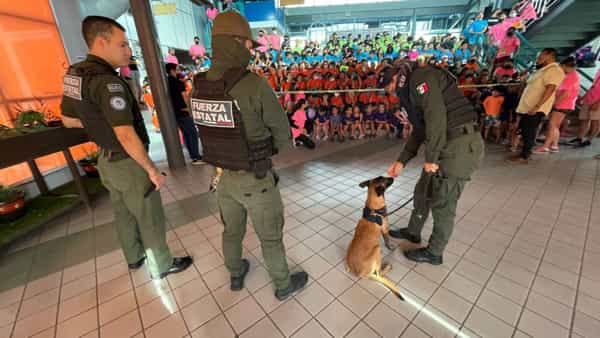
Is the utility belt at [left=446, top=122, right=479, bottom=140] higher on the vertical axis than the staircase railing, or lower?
lower

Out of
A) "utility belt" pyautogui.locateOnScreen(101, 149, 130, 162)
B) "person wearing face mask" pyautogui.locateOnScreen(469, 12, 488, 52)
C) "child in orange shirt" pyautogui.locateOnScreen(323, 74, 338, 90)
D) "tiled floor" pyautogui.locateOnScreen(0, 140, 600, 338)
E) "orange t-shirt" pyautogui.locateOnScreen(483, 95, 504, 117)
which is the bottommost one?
"tiled floor" pyautogui.locateOnScreen(0, 140, 600, 338)

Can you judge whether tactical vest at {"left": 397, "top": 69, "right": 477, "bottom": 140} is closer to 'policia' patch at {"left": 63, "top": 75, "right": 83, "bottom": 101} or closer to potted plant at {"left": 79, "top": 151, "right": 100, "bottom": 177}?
'policia' patch at {"left": 63, "top": 75, "right": 83, "bottom": 101}

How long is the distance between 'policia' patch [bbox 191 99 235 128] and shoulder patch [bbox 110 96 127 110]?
451 millimetres

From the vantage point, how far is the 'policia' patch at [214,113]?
4.40 ft

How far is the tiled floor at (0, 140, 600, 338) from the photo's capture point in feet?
5.40

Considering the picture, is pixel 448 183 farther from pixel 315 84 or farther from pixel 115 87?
pixel 315 84

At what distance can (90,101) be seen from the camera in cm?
153

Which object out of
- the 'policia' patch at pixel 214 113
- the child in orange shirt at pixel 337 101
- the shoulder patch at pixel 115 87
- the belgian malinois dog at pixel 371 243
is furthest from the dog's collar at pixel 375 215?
the child in orange shirt at pixel 337 101

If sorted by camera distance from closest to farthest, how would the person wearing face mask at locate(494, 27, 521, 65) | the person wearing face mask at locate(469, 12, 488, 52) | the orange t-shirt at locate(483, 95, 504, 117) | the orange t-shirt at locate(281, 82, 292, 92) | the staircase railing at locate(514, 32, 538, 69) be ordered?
the orange t-shirt at locate(483, 95, 504, 117) → the person wearing face mask at locate(494, 27, 521, 65) → the staircase railing at locate(514, 32, 538, 69) → the orange t-shirt at locate(281, 82, 292, 92) → the person wearing face mask at locate(469, 12, 488, 52)

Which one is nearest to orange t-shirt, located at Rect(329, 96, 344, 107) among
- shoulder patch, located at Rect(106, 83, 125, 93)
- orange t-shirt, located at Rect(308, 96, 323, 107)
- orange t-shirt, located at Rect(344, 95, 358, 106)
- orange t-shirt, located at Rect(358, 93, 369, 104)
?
orange t-shirt, located at Rect(344, 95, 358, 106)

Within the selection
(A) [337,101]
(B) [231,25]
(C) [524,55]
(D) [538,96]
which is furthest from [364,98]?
(B) [231,25]

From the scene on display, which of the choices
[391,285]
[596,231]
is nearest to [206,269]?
[391,285]

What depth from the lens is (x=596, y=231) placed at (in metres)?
2.43

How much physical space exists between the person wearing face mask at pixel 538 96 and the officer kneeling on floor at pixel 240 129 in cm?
441
